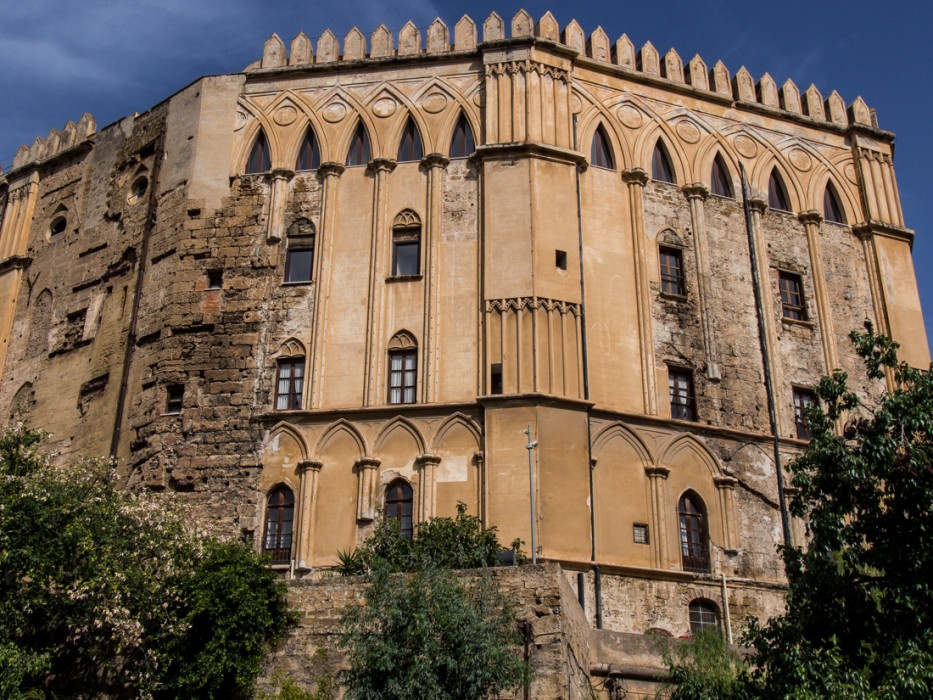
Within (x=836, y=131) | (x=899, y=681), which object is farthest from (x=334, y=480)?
(x=836, y=131)

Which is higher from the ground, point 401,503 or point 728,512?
point 728,512

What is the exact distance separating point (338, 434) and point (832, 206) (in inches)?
610

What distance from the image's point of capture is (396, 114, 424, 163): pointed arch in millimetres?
29431

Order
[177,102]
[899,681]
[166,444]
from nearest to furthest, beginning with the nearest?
[899,681] < [166,444] < [177,102]

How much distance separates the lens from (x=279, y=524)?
2597 centimetres

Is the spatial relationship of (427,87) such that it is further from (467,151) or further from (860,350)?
(860,350)

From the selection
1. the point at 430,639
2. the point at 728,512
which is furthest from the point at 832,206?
the point at 430,639

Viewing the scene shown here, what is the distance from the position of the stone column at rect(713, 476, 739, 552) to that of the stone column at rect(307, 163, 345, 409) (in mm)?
9523

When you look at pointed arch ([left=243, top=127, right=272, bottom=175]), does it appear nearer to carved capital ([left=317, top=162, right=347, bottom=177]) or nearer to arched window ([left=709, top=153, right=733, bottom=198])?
carved capital ([left=317, top=162, right=347, bottom=177])

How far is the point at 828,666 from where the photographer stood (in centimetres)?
1495

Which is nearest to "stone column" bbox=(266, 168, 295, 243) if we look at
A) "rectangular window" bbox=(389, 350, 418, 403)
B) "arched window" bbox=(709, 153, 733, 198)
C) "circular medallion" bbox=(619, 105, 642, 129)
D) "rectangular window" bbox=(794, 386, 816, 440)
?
"rectangular window" bbox=(389, 350, 418, 403)

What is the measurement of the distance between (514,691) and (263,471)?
1087 cm

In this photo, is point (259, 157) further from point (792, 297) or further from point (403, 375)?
point (792, 297)

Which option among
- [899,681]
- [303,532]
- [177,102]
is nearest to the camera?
[899,681]
